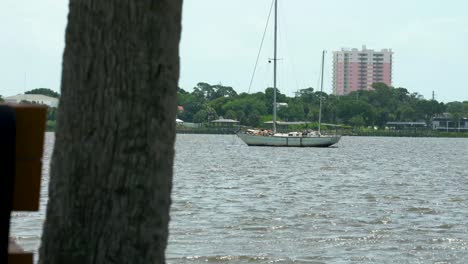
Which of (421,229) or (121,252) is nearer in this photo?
(121,252)

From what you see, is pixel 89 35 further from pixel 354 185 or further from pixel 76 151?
pixel 354 185

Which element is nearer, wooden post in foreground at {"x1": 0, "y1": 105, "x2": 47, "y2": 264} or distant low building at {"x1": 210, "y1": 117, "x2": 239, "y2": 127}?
wooden post in foreground at {"x1": 0, "y1": 105, "x2": 47, "y2": 264}

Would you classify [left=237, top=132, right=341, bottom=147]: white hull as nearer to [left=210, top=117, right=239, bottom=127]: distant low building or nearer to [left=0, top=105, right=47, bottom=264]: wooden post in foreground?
[left=0, top=105, right=47, bottom=264]: wooden post in foreground

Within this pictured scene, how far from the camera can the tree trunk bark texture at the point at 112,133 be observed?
384 centimetres

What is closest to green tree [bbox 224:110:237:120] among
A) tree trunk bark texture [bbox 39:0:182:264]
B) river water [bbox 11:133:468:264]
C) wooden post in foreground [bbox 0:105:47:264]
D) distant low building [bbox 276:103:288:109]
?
distant low building [bbox 276:103:288:109]

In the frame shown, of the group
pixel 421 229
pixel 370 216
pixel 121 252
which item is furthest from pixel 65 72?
pixel 370 216

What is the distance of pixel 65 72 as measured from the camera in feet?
12.9

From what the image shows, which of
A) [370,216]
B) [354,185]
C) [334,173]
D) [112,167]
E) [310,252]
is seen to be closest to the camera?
[112,167]

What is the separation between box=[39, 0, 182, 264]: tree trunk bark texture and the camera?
3838 millimetres

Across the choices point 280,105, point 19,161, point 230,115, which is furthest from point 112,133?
point 230,115

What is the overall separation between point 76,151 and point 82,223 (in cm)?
28

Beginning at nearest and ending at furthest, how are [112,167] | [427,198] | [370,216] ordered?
[112,167]
[370,216]
[427,198]

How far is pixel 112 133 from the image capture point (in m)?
3.83

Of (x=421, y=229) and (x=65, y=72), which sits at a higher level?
(x=65, y=72)
